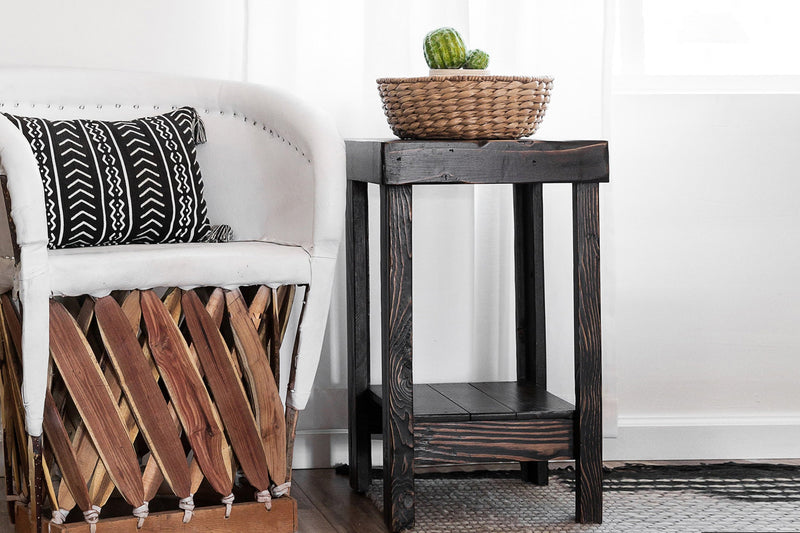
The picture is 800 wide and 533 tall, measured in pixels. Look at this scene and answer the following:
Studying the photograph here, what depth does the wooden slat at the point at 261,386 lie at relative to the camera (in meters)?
1.53

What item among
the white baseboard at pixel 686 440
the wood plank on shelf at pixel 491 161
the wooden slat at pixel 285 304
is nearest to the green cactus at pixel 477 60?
the wood plank on shelf at pixel 491 161

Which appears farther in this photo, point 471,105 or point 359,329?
point 359,329

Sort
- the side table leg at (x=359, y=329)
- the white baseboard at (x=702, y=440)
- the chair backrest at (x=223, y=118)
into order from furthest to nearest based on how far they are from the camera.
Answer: the white baseboard at (x=702, y=440) < the side table leg at (x=359, y=329) < the chair backrest at (x=223, y=118)

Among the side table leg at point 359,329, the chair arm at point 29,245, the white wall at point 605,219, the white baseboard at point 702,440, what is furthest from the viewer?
the white baseboard at point 702,440

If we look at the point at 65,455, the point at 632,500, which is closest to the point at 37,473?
the point at 65,455

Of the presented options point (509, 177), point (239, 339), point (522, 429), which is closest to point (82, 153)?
point (239, 339)

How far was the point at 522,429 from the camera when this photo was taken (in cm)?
163

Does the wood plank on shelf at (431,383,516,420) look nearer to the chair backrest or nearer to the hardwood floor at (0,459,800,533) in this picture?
the hardwood floor at (0,459,800,533)

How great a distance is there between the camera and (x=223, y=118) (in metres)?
1.81

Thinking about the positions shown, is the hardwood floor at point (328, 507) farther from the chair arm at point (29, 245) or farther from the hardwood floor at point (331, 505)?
the chair arm at point (29, 245)

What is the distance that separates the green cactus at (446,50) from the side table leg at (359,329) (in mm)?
303

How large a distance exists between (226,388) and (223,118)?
0.56 meters

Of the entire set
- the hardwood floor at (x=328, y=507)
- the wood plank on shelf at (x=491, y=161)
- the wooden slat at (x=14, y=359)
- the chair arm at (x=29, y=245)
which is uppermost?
the wood plank on shelf at (x=491, y=161)

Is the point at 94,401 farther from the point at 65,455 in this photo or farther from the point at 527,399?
the point at 527,399
